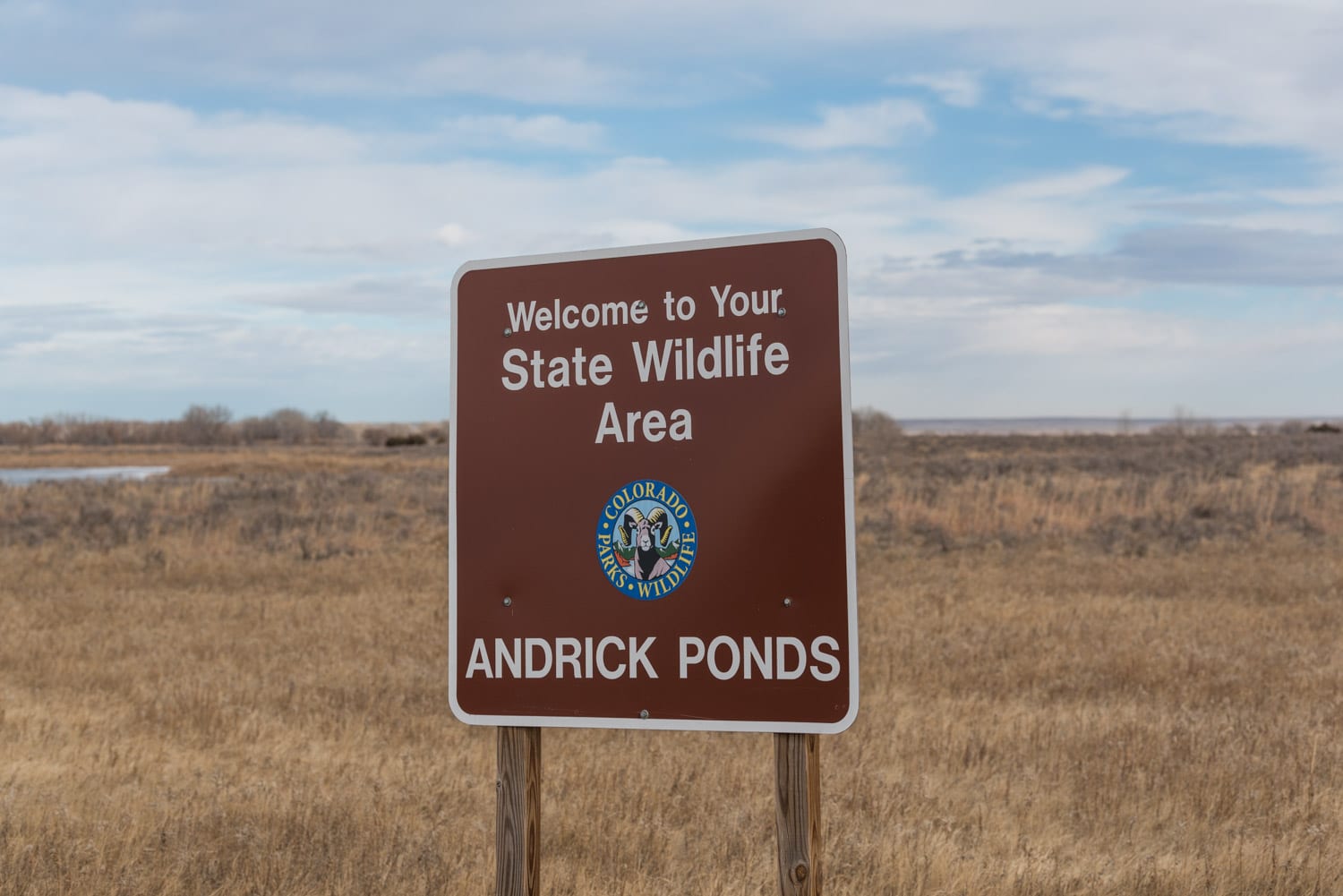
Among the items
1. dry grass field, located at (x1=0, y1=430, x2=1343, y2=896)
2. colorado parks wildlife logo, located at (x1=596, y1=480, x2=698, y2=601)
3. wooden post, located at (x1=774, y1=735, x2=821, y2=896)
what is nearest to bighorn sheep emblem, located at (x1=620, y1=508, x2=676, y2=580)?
colorado parks wildlife logo, located at (x1=596, y1=480, x2=698, y2=601)

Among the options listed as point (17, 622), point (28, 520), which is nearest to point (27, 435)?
point (28, 520)

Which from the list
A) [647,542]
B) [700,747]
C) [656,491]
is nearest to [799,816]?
[647,542]

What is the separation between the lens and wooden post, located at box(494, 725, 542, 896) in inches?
144

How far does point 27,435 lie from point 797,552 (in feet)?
473

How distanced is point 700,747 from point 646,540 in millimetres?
4256

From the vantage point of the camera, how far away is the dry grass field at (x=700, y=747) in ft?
16.7

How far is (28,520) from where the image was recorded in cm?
2377

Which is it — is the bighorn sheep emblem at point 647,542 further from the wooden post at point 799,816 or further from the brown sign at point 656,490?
the wooden post at point 799,816

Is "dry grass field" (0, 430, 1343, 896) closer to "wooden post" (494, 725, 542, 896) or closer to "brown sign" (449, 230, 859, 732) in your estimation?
"wooden post" (494, 725, 542, 896)

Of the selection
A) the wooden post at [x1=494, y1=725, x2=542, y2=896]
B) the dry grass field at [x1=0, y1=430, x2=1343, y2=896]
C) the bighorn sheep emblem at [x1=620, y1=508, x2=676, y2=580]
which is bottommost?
the dry grass field at [x1=0, y1=430, x2=1343, y2=896]

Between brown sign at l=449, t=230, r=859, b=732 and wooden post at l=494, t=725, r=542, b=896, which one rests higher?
brown sign at l=449, t=230, r=859, b=732

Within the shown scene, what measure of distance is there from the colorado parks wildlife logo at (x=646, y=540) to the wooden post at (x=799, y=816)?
59cm

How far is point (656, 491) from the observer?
345 centimetres

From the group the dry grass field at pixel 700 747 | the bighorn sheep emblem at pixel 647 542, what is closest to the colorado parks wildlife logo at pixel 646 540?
the bighorn sheep emblem at pixel 647 542
